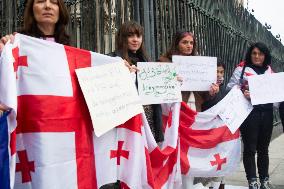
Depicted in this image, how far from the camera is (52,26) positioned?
296cm

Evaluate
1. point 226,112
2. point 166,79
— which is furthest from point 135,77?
point 226,112

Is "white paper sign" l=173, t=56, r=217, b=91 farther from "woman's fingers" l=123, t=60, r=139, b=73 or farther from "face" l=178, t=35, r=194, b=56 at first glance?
"woman's fingers" l=123, t=60, r=139, b=73

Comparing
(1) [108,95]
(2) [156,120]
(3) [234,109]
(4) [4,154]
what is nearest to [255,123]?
(3) [234,109]

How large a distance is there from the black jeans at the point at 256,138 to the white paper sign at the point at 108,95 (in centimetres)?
212

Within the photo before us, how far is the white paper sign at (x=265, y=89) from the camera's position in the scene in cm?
490

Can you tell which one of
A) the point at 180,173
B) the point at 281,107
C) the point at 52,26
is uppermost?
the point at 52,26

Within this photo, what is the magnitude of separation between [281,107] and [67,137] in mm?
3265

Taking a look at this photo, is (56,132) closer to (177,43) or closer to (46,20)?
(46,20)

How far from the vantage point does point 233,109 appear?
15.7 feet

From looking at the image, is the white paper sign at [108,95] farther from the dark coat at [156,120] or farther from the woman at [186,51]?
the woman at [186,51]

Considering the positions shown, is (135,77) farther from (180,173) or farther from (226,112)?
(226,112)

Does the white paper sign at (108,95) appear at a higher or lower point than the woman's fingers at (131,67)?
lower

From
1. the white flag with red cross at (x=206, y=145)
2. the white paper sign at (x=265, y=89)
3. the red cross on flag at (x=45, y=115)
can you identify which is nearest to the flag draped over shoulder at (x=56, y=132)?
the red cross on flag at (x=45, y=115)

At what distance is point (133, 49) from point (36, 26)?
102 centimetres
